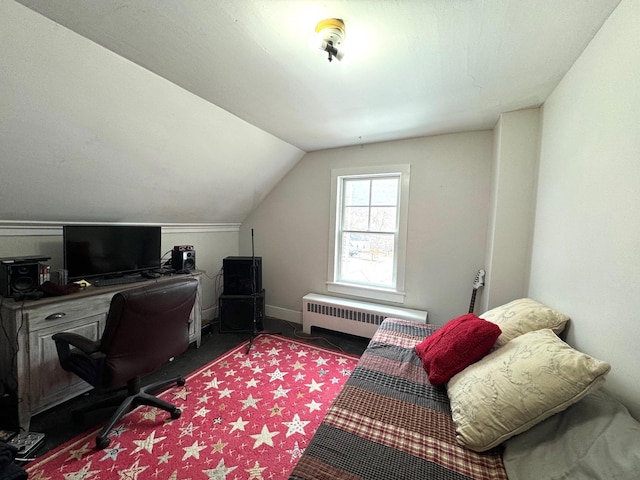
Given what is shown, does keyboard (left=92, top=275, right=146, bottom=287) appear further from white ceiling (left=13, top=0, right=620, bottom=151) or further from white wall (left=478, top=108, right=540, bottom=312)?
white wall (left=478, top=108, right=540, bottom=312)

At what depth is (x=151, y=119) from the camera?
1.90 metres

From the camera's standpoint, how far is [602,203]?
4.00 ft

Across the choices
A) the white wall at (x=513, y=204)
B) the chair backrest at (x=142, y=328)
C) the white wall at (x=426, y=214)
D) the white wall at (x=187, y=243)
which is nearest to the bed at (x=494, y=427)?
the white wall at (x=513, y=204)

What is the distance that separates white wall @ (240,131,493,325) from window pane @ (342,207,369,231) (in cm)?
26

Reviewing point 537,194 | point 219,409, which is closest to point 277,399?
point 219,409

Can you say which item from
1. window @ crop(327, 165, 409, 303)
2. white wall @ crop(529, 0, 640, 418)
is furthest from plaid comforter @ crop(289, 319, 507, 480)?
window @ crop(327, 165, 409, 303)

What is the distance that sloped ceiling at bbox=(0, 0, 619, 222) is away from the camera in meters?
1.19

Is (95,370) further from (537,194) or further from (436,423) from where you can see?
(537,194)

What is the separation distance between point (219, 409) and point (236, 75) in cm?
233

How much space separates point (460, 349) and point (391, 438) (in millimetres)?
618

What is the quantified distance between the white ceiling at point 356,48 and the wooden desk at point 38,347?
4.70 ft

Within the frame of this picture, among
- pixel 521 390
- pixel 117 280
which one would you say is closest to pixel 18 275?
pixel 117 280

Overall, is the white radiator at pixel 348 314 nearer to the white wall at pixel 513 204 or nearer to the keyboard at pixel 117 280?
the white wall at pixel 513 204

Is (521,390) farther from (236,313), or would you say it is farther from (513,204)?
(236,313)
